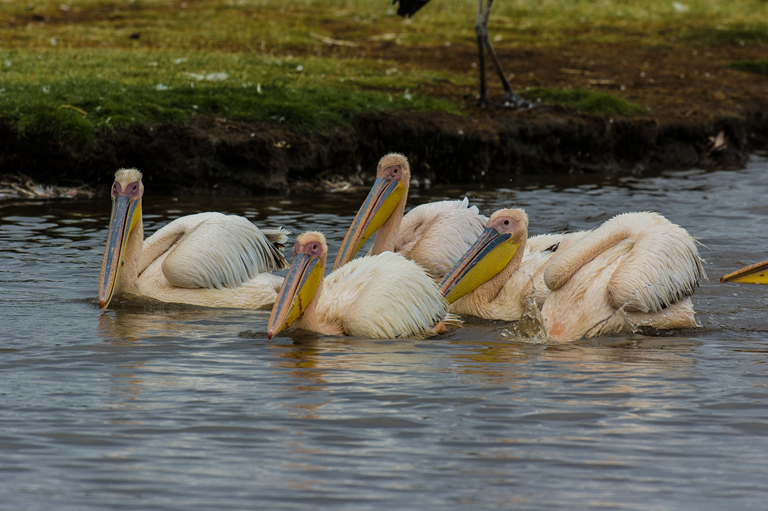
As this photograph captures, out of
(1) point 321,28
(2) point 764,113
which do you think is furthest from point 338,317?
(1) point 321,28

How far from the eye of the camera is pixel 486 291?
586cm

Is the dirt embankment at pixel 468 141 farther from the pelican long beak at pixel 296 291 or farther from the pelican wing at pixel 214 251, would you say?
the pelican long beak at pixel 296 291

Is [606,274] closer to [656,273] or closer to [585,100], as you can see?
[656,273]

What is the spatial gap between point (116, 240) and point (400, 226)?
1835mm

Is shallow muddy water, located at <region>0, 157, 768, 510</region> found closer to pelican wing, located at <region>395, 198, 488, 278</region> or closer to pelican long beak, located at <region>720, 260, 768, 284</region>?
pelican long beak, located at <region>720, 260, 768, 284</region>

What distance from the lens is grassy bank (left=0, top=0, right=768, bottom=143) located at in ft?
32.1

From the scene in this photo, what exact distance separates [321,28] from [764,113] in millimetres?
7666

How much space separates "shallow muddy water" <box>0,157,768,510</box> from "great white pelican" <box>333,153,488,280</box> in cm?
67

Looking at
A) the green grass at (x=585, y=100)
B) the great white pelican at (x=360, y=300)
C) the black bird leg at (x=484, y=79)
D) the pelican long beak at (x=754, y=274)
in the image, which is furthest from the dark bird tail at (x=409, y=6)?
the pelican long beak at (x=754, y=274)

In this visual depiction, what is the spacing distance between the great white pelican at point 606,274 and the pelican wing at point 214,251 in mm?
1382

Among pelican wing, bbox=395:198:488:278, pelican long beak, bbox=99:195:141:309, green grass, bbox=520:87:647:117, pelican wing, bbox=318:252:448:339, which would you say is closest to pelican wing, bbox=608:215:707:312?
pelican wing, bbox=318:252:448:339

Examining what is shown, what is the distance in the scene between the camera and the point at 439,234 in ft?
20.9

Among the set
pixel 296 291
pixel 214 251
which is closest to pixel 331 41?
pixel 214 251

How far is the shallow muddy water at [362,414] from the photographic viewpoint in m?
3.14
